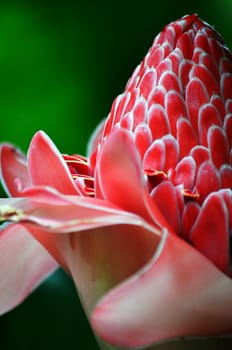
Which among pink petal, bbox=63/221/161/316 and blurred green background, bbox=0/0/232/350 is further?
blurred green background, bbox=0/0/232/350

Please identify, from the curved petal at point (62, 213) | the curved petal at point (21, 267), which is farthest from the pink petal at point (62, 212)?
the curved petal at point (21, 267)

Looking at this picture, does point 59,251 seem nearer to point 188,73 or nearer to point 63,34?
point 188,73

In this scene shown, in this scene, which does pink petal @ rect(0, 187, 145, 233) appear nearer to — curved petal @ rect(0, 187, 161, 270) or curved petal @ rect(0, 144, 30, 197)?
curved petal @ rect(0, 187, 161, 270)

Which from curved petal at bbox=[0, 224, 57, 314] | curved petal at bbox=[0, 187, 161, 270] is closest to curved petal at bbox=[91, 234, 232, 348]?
curved petal at bbox=[0, 187, 161, 270]

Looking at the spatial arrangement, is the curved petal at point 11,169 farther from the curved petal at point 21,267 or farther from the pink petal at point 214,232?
the pink petal at point 214,232

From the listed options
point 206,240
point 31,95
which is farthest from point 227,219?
point 31,95

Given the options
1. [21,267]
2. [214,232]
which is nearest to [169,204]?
[214,232]

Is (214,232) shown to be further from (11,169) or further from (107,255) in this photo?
(11,169)
